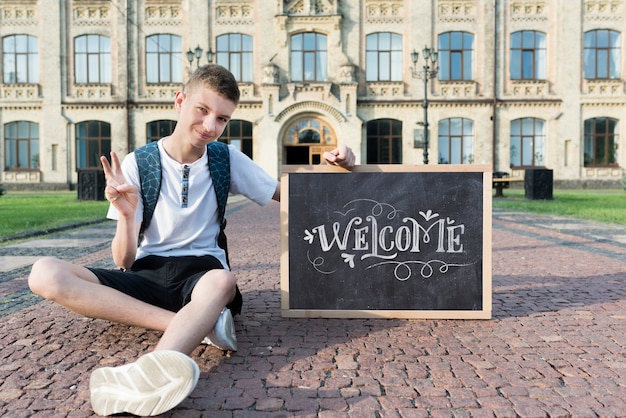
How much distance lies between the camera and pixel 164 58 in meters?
29.7

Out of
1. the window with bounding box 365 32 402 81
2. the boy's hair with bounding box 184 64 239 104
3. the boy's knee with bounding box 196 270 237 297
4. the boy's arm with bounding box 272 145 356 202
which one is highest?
the window with bounding box 365 32 402 81

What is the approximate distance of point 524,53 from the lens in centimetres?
2947

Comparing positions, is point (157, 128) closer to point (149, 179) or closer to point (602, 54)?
point (602, 54)

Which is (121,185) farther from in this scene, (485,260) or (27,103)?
(27,103)

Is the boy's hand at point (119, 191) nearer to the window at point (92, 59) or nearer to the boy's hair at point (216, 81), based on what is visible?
the boy's hair at point (216, 81)

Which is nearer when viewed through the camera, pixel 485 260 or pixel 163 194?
pixel 163 194

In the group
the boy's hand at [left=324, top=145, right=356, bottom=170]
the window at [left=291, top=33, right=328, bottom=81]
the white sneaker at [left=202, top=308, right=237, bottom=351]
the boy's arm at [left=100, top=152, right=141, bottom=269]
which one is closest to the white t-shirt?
the boy's arm at [left=100, top=152, right=141, bottom=269]

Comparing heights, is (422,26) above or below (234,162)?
above

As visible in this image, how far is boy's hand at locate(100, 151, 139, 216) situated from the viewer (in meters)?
2.98

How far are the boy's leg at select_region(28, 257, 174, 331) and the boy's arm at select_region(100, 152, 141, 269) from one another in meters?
0.21

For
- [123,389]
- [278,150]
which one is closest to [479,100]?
[278,150]

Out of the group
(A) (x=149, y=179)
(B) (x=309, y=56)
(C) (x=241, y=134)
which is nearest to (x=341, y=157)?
(A) (x=149, y=179)

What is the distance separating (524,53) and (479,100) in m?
3.47

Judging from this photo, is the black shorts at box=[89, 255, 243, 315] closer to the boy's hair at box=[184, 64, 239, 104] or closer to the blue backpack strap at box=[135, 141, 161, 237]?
the blue backpack strap at box=[135, 141, 161, 237]
